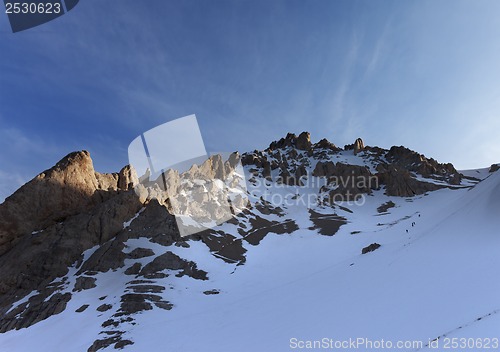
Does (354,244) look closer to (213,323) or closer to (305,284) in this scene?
(305,284)

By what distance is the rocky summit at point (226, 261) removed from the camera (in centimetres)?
1839

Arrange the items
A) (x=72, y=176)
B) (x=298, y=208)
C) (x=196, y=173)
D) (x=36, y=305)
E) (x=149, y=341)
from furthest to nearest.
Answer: (x=298, y=208), (x=196, y=173), (x=72, y=176), (x=36, y=305), (x=149, y=341)

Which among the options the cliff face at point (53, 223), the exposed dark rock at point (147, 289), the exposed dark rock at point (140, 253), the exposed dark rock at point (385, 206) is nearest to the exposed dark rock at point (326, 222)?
the exposed dark rock at point (385, 206)

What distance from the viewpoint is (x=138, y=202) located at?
2504 inches

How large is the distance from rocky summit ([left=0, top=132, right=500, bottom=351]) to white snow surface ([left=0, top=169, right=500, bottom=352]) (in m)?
0.14

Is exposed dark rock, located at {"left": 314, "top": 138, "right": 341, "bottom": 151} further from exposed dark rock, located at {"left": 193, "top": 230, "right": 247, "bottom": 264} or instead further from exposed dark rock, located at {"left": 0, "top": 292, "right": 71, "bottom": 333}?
exposed dark rock, located at {"left": 0, "top": 292, "right": 71, "bottom": 333}

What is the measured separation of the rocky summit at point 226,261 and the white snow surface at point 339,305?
0.47ft

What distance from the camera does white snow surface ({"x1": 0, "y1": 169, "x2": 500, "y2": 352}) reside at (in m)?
13.0

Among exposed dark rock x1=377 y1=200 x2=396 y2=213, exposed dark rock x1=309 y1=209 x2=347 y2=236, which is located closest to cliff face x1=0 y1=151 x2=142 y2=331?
exposed dark rock x1=309 y1=209 x2=347 y2=236

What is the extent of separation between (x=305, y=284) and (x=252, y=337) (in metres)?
12.9

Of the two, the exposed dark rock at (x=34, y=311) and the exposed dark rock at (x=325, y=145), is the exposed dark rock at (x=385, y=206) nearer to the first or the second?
the exposed dark rock at (x=325, y=145)

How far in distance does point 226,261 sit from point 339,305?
38.6 meters

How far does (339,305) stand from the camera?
1989 cm

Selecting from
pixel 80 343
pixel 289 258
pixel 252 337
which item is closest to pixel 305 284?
pixel 252 337
